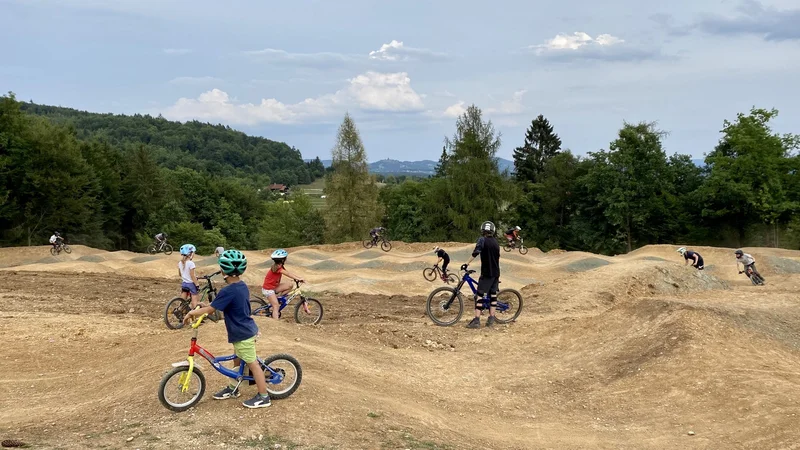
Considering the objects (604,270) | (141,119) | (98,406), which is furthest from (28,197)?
(141,119)

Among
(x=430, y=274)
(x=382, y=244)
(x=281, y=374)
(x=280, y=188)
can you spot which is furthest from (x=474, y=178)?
(x=280, y=188)

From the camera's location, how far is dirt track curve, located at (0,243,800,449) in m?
6.32

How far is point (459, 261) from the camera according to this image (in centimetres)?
3061

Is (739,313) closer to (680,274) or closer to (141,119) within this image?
(680,274)

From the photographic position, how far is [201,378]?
6.61 meters

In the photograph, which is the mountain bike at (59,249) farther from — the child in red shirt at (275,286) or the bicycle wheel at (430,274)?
the child in red shirt at (275,286)

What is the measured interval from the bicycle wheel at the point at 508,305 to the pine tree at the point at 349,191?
3810 centimetres

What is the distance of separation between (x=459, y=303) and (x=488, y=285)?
1.19m

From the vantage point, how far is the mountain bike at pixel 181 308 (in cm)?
1293

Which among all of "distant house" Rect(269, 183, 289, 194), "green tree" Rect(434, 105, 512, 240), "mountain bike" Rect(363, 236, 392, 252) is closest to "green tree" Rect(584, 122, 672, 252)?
"green tree" Rect(434, 105, 512, 240)

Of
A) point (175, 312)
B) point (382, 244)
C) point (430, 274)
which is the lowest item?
point (430, 274)

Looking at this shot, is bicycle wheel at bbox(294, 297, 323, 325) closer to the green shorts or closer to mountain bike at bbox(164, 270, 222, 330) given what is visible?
mountain bike at bbox(164, 270, 222, 330)

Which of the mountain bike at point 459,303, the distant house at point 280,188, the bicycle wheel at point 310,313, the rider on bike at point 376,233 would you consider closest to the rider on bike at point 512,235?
the rider on bike at point 376,233

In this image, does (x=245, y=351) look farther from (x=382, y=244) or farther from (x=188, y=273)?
(x=382, y=244)
